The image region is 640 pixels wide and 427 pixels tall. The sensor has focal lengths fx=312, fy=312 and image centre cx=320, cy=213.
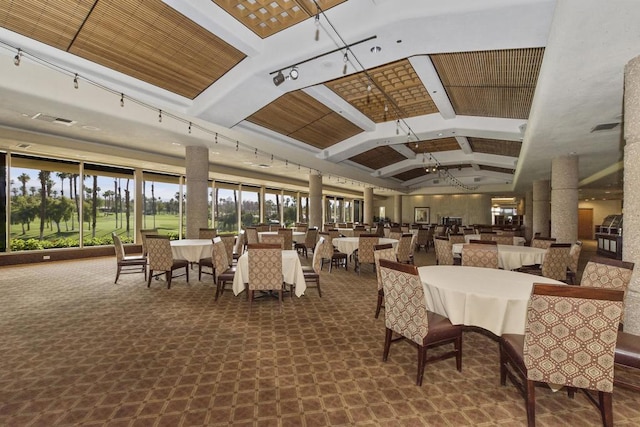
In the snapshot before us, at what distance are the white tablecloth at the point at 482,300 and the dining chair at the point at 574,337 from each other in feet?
2.17

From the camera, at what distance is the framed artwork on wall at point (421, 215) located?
25.2 meters

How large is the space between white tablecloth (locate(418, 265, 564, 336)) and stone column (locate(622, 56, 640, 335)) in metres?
0.77

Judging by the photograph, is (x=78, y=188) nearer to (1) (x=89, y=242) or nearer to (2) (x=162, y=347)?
(1) (x=89, y=242)

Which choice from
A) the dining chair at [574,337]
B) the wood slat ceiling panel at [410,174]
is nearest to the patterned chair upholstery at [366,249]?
the dining chair at [574,337]

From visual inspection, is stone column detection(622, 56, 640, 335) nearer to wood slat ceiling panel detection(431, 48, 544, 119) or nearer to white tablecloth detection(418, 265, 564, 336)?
white tablecloth detection(418, 265, 564, 336)

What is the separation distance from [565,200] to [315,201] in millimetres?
9509

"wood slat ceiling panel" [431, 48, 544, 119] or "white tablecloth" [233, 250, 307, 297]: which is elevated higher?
"wood slat ceiling panel" [431, 48, 544, 119]

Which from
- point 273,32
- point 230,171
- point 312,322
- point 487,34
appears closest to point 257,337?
point 312,322

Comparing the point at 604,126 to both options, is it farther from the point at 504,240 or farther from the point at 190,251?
the point at 190,251

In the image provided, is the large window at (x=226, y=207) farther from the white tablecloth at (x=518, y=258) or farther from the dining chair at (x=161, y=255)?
the white tablecloth at (x=518, y=258)

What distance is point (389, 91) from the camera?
6.87 m

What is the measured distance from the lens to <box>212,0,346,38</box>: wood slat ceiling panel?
3.96 metres

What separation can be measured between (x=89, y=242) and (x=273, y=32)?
10200 millimetres

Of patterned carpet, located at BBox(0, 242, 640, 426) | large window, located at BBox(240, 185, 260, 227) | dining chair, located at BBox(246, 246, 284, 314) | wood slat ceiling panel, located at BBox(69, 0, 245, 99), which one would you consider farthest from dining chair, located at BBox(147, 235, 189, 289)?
large window, located at BBox(240, 185, 260, 227)
